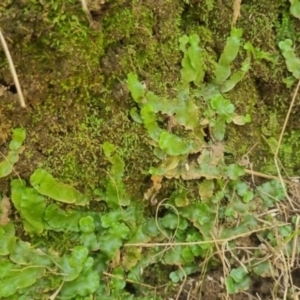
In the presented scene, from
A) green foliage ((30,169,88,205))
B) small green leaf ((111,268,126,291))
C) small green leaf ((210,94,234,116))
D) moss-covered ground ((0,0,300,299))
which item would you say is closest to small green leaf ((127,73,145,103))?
moss-covered ground ((0,0,300,299))

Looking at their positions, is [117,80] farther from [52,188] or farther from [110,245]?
[110,245]

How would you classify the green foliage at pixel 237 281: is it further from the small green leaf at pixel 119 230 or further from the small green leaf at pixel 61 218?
the small green leaf at pixel 61 218

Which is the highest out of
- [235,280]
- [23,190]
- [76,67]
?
[76,67]

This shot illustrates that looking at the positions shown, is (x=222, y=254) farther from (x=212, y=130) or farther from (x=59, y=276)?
(x=59, y=276)

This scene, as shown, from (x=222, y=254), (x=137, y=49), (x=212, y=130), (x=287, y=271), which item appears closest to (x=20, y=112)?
(x=137, y=49)

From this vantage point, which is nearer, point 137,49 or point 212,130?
point 137,49

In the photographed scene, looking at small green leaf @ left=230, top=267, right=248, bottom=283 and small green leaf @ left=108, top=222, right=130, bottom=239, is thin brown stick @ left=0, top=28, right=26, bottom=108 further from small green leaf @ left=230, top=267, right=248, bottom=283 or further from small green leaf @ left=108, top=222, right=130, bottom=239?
small green leaf @ left=230, top=267, right=248, bottom=283

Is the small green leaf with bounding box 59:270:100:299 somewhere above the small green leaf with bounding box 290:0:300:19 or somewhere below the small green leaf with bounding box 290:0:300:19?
below

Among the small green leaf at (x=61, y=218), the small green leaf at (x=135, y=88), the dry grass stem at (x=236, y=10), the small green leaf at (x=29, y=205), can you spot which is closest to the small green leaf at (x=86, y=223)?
the small green leaf at (x=61, y=218)
